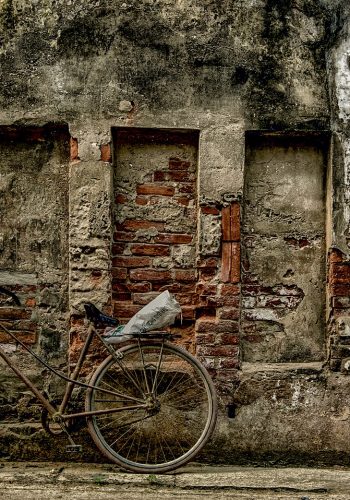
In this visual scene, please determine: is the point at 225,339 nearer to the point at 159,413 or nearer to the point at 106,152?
the point at 159,413

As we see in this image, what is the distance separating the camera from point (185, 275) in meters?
5.30

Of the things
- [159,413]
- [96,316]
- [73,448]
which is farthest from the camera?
[159,413]

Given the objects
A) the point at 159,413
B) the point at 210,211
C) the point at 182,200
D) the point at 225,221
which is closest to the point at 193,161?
the point at 182,200

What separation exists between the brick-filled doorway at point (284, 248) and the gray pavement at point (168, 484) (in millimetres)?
893

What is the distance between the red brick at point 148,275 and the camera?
5.27 meters

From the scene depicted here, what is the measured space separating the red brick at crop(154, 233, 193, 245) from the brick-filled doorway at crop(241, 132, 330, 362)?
439mm

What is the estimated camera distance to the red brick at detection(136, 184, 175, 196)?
5312 millimetres

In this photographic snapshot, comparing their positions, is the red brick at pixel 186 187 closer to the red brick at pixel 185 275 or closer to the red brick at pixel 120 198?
the red brick at pixel 120 198

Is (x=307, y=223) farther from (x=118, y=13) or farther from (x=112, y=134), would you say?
(x=118, y=13)

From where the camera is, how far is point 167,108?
5.20 metres

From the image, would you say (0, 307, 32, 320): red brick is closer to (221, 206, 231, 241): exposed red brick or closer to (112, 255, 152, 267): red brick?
(112, 255, 152, 267): red brick

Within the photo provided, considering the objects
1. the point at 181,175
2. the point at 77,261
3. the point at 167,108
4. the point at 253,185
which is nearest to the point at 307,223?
the point at 253,185

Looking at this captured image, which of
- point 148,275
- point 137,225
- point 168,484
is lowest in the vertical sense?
point 168,484

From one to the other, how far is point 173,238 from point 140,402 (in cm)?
122
